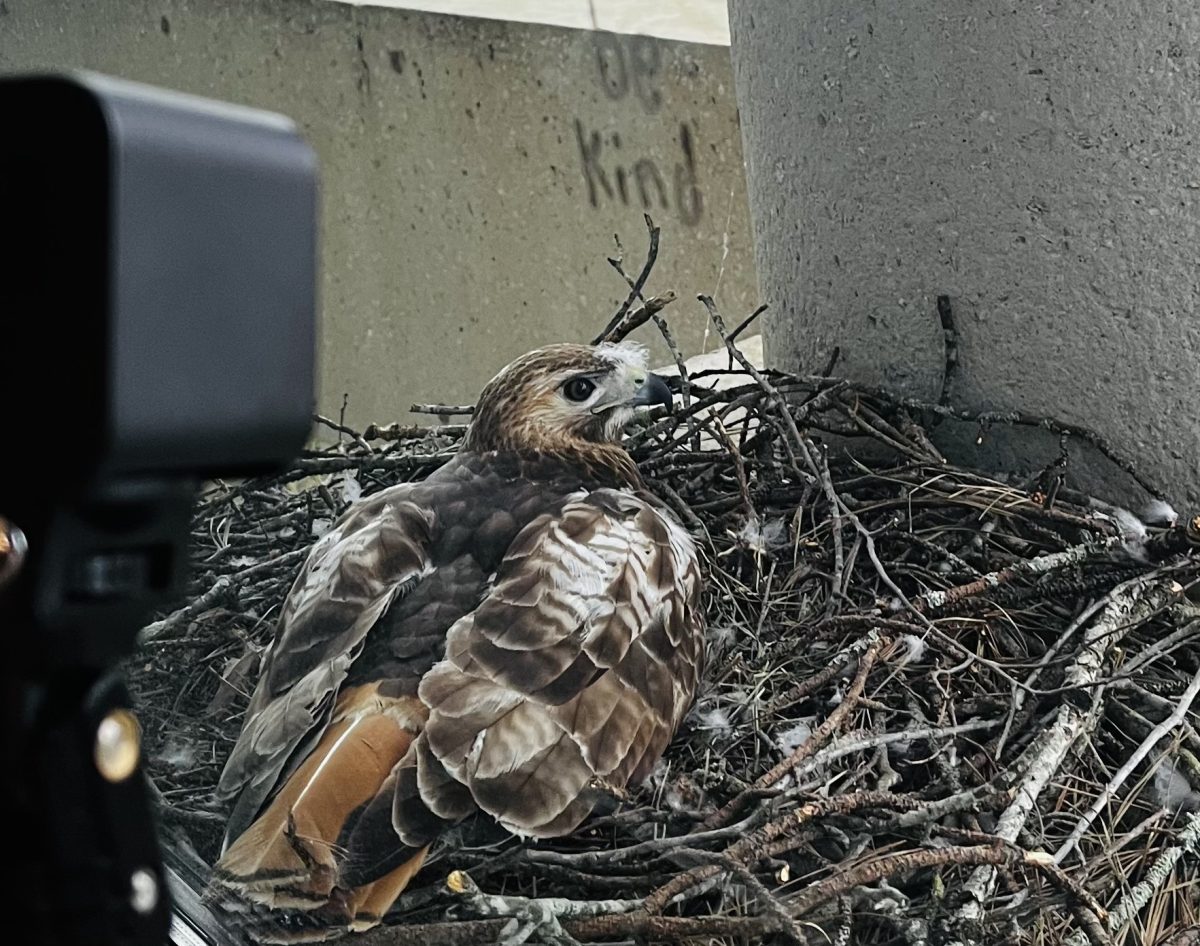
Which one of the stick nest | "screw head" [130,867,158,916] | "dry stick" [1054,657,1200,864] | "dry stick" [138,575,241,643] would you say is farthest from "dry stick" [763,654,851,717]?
"screw head" [130,867,158,916]

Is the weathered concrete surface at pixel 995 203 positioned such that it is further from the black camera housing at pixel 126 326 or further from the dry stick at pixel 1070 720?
A: the black camera housing at pixel 126 326

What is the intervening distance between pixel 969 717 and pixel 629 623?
303 millimetres

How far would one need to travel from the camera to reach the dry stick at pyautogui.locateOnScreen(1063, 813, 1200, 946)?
87 centimetres

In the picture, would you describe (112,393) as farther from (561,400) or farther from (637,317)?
(637,317)

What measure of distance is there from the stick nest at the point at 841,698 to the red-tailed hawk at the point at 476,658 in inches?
1.0

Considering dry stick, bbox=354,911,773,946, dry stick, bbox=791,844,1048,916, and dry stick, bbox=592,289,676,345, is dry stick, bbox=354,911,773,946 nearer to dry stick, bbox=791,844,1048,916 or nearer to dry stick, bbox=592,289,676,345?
dry stick, bbox=791,844,1048,916

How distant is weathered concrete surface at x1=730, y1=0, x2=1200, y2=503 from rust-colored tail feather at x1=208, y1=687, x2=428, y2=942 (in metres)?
0.69

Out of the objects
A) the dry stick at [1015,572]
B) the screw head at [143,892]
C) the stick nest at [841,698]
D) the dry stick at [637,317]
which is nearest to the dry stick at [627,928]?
the stick nest at [841,698]

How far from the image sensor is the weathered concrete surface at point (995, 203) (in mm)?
1133

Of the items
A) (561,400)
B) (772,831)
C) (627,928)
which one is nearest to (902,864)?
(772,831)

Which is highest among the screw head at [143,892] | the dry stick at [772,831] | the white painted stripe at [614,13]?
the white painted stripe at [614,13]

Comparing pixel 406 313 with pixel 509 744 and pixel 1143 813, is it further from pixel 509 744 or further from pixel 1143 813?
pixel 1143 813

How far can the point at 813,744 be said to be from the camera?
914 mm

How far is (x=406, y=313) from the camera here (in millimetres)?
1000
